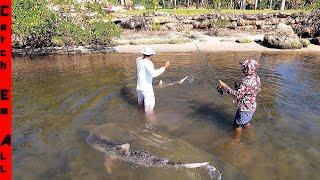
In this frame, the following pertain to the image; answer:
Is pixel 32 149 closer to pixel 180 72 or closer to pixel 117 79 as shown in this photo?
pixel 117 79

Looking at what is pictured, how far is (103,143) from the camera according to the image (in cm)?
895

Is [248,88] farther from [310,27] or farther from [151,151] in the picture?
[310,27]

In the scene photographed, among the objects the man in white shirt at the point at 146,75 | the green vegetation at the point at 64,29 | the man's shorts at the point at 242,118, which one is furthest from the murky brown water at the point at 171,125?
the green vegetation at the point at 64,29

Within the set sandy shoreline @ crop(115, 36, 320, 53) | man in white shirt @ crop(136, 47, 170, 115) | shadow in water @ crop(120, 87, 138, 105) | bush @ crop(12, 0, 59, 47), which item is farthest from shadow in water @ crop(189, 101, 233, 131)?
bush @ crop(12, 0, 59, 47)

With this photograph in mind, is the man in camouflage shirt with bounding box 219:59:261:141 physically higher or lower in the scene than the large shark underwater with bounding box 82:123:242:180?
higher

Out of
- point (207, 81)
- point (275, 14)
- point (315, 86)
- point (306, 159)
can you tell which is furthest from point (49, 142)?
point (275, 14)

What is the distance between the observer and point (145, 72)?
966 centimetres

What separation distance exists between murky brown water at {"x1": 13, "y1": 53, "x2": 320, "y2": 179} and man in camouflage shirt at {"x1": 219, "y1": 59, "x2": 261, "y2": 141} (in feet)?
2.23

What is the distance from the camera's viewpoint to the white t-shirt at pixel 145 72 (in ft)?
31.2

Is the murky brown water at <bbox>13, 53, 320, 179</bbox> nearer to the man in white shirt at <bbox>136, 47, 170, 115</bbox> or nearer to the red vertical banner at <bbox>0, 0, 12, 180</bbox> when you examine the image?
the man in white shirt at <bbox>136, 47, 170, 115</bbox>

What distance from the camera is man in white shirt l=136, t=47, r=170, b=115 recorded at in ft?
31.1

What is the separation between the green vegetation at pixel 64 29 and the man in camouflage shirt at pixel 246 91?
60.3 feet

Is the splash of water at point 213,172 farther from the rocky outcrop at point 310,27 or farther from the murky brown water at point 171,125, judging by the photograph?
the rocky outcrop at point 310,27

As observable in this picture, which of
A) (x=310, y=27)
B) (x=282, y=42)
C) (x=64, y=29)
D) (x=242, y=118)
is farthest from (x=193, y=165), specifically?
(x=310, y=27)
